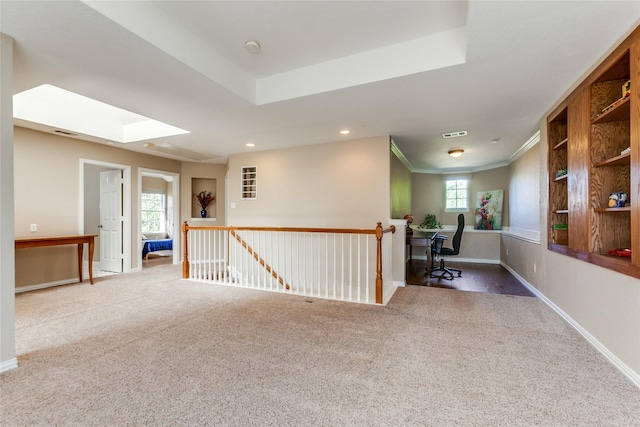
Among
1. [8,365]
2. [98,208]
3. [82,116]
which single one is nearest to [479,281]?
[8,365]

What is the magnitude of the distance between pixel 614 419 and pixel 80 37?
165 inches

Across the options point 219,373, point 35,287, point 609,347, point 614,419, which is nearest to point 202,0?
point 219,373

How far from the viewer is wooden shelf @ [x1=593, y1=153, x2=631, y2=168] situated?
7.02ft

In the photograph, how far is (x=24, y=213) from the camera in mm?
A: 4246

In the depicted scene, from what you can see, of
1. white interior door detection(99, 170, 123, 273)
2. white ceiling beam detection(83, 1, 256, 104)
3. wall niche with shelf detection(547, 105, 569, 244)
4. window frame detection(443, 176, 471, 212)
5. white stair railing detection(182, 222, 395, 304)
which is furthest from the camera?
window frame detection(443, 176, 471, 212)

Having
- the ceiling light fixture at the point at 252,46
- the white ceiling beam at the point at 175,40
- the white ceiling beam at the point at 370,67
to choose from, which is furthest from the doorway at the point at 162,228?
the ceiling light fixture at the point at 252,46

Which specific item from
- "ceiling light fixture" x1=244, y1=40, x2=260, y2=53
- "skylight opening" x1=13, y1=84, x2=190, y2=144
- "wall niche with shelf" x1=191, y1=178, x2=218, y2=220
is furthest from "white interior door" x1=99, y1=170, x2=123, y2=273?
"ceiling light fixture" x1=244, y1=40, x2=260, y2=53

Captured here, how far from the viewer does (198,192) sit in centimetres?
718

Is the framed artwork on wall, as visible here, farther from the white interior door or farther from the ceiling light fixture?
the white interior door

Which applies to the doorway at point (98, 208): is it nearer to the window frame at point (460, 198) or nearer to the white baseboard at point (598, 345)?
the white baseboard at point (598, 345)

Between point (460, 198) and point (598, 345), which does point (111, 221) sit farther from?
point (460, 198)

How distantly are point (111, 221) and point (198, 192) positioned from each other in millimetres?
1957

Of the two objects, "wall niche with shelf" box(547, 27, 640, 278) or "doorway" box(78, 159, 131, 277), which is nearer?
"wall niche with shelf" box(547, 27, 640, 278)

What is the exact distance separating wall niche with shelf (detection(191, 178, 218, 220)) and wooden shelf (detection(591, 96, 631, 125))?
7016 millimetres
